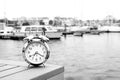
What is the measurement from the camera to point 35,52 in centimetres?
394

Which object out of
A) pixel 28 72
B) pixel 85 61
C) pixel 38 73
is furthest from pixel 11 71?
pixel 85 61

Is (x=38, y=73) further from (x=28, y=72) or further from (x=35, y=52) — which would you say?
(x=35, y=52)

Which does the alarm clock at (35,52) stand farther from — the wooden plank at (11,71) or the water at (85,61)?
the water at (85,61)

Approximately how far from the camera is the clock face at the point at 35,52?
3.96m

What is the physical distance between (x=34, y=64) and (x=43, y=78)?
51 centimetres

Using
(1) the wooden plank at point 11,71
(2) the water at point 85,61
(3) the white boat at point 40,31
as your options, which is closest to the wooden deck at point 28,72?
(1) the wooden plank at point 11,71

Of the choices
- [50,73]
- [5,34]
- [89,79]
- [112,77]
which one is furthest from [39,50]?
[5,34]

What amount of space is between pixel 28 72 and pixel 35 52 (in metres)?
0.43

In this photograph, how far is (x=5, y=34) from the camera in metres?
44.5

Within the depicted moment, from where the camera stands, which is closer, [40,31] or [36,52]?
[36,52]

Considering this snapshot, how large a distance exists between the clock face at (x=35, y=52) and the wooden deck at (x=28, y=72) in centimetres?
14

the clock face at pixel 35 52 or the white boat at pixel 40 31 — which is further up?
the clock face at pixel 35 52

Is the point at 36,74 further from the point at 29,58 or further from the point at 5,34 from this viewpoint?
the point at 5,34

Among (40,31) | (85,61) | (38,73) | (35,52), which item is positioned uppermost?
(35,52)
